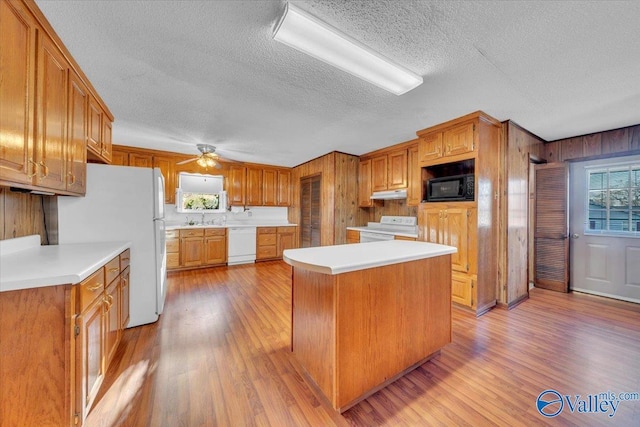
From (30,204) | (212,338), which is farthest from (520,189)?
(30,204)

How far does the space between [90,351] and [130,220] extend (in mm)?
1349

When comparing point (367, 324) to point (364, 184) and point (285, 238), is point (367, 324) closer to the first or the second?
point (364, 184)

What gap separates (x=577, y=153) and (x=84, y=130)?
5.97m

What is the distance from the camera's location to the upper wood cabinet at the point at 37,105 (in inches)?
46.3

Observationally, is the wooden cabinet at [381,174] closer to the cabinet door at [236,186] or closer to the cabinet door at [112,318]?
the cabinet door at [236,186]

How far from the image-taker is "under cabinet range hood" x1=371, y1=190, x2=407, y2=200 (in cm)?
401

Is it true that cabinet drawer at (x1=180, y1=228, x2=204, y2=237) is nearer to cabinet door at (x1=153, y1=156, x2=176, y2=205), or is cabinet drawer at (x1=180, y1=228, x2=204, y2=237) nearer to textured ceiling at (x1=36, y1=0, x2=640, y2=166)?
cabinet door at (x1=153, y1=156, x2=176, y2=205)

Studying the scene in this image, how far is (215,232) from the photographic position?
16.3ft

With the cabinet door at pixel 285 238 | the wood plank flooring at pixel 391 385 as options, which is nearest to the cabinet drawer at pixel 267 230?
the cabinet door at pixel 285 238

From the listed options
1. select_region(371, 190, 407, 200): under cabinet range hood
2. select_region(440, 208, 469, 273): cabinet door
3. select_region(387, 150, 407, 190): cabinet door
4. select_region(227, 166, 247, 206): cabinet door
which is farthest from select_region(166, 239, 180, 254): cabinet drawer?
select_region(440, 208, 469, 273): cabinet door

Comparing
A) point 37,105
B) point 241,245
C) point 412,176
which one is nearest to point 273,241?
point 241,245

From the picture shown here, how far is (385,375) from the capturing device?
1.62 meters

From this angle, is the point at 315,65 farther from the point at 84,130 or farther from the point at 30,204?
the point at 30,204

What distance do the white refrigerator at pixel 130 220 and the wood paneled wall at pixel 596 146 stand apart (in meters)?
5.55
